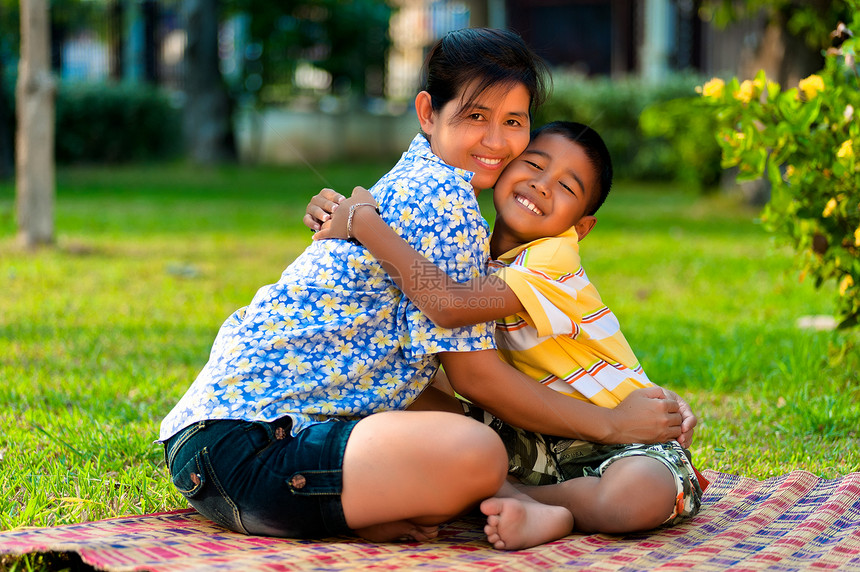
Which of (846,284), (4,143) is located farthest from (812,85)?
(4,143)

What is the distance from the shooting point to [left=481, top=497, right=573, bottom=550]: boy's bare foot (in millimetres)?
2033

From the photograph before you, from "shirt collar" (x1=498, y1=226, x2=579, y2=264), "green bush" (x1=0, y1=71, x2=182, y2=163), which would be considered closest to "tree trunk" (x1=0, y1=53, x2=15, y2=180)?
"green bush" (x1=0, y1=71, x2=182, y2=163)

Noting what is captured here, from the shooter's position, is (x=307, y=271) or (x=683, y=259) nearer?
(x=307, y=271)

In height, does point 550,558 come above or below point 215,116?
below

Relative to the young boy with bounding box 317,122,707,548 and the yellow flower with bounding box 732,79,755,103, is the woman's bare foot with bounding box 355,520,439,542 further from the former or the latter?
the yellow flower with bounding box 732,79,755,103

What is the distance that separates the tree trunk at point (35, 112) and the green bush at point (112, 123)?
27.7ft

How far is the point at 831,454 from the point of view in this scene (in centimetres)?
291

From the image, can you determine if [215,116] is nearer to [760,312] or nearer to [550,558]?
[760,312]

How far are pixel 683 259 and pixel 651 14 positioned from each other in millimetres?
9979

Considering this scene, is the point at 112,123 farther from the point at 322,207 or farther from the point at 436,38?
the point at 322,207

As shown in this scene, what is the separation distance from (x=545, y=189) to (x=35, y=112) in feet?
15.8

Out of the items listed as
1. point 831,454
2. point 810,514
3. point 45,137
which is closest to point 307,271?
point 810,514

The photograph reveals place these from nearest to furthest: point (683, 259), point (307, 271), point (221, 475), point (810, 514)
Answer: point (221, 475)
point (307, 271)
point (810, 514)
point (683, 259)

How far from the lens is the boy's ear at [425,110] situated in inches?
92.7
